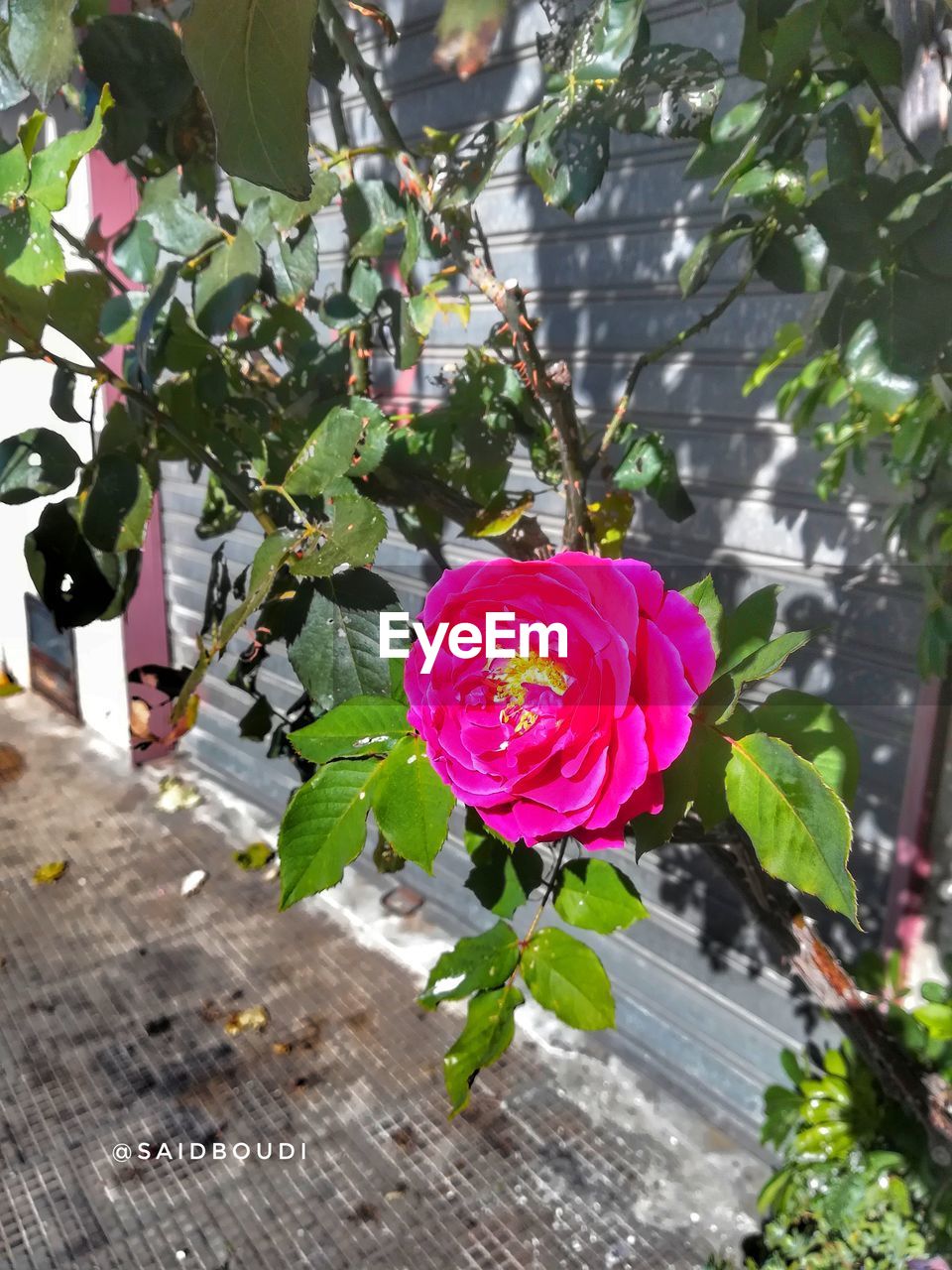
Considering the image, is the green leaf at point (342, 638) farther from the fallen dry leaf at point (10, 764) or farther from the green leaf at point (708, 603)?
the fallen dry leaf at point (10, 764)

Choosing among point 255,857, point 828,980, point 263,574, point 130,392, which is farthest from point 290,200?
point 255,857

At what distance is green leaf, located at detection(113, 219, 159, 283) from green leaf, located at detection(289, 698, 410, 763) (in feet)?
1.71

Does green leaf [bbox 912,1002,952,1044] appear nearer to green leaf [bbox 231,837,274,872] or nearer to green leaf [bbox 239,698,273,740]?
green leaf [bbox 239,698,273,740]

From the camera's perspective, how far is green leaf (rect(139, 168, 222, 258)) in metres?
0.77

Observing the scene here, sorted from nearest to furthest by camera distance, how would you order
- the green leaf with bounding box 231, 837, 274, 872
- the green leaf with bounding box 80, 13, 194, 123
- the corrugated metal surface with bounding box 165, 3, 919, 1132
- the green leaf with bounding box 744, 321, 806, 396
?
the green leaf with bounding box 80, 13, 194, 123, the corrugated metal surface with bounding box 165, 3, 919, 1132, the green leaf with bounding box 744, 321, 806, 396, the green leaf with bounding box 231, 837, 274, 872

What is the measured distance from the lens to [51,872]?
81.3 inches

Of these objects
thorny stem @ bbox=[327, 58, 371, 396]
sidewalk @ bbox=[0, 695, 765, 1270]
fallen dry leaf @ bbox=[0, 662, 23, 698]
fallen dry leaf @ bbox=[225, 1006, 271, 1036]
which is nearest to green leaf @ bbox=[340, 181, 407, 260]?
thorny stem @ bbox=[327, 58, 371, 396]

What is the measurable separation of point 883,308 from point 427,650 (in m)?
0.34

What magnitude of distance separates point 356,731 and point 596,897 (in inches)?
8.7

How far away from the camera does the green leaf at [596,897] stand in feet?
1.95

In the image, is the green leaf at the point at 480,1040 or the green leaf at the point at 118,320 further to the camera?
the green leaf at the point at 118,320

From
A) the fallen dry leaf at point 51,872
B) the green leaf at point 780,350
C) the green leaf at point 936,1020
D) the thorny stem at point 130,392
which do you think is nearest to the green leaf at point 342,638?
the thorny stem at point 130,392

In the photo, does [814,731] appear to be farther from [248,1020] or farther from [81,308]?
[248,1020]

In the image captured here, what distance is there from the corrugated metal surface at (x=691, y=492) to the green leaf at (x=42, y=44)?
26 centimetres
